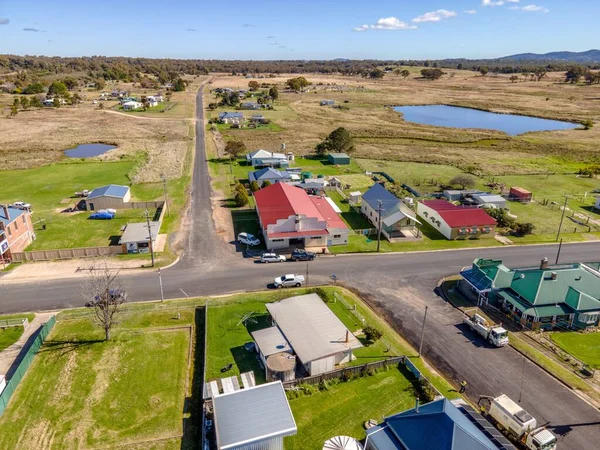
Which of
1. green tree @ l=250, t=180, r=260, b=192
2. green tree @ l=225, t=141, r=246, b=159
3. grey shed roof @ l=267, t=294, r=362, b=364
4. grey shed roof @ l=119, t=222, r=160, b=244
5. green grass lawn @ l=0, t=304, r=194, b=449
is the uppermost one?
green tree @ l=225, t=141, r=246, b=159

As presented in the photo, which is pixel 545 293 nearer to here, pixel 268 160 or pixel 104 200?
pixel 104 200

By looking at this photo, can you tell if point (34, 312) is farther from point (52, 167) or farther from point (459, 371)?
point (52, 167)

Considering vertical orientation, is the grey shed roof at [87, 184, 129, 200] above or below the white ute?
above

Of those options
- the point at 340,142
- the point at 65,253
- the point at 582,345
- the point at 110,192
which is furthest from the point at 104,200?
the point at 582,345

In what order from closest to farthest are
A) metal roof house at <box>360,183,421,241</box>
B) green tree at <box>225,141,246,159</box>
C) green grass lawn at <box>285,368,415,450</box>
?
1. green grass lawn at <box>285,368,415,450</box>
2. metal roof house at <box>360,183,421,241</box>
3. green tree at <box>225,141,246,159</box>

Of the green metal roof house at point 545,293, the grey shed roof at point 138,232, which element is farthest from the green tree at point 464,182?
the grey shed roof at point 138,232

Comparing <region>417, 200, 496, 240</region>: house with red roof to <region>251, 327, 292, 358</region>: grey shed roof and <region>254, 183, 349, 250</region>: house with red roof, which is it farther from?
<region>251, 327, 292, 358</region>: grey shed roof

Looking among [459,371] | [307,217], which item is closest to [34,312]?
[307,217]

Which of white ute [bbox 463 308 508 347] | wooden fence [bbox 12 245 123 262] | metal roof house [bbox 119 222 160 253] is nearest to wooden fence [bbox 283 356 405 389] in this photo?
white ute [bbox 463 308 508 347]

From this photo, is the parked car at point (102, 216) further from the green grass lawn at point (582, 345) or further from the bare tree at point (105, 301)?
the green grass lawn at point (582, 345)
